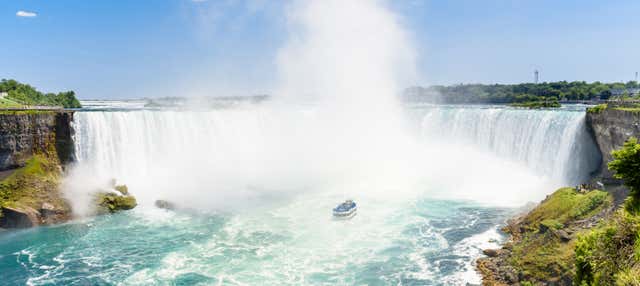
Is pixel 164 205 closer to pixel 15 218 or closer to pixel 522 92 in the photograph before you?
pixel 15 218

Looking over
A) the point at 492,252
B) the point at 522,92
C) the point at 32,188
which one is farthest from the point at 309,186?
the point at 522,92

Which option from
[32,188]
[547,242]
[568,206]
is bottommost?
[547,242]

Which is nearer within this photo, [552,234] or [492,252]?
[552,234]

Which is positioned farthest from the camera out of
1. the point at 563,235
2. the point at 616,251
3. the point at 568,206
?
the point at 568,206

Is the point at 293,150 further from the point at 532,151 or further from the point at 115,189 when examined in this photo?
the point at 532,151

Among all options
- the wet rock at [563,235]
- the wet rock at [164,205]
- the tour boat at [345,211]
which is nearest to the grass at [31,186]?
the wet rock at [164,205]

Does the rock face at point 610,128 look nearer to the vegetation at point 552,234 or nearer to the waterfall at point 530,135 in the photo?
the waterfall at point 530,135

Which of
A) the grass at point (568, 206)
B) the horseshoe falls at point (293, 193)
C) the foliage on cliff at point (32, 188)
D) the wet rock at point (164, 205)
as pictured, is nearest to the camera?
the grass at point (568, 206)
